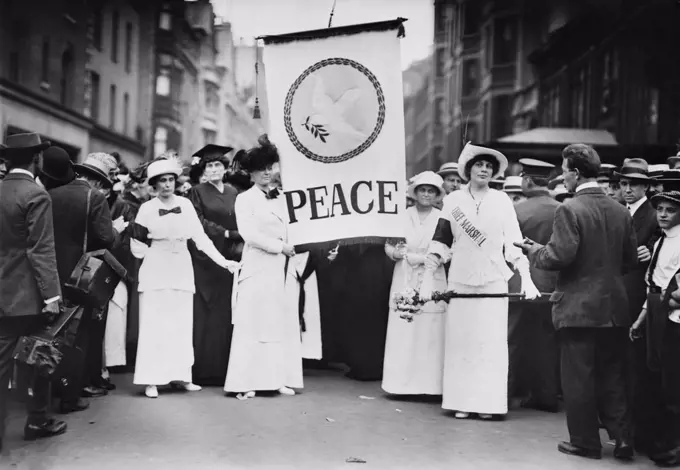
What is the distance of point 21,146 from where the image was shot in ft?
20.4

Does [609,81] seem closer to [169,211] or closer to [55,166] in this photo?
[169,211]

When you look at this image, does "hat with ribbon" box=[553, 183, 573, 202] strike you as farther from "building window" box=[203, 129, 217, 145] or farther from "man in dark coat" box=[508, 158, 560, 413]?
"building window" box=[203, 129, 217, 145]

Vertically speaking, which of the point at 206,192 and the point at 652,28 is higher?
the point at 652,28

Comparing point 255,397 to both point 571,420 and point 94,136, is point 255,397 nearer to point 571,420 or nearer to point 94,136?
point 571,420

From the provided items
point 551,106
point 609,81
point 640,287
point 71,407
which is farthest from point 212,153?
point 551,106

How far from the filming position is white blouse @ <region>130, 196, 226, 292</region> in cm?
848

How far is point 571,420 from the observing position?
6336 millimetres

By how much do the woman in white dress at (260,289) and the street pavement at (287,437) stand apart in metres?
0.23

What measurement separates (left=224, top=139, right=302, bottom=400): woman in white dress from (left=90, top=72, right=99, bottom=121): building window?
1439cm

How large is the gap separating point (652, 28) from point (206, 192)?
10761mm

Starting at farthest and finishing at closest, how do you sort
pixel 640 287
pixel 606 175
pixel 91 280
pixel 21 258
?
pixel 606 175, pixel 91 280, pixel 640 287, pixel 21 258

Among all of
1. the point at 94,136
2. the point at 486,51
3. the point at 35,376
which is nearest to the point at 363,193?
the point at 35,376

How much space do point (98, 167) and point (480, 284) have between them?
139 inches

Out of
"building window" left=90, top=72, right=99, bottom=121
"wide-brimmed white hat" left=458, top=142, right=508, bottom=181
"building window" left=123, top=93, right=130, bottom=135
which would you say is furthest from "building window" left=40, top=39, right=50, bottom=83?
"wide-brimmed white hat" left=458, top=142, right=508, bottom=181
